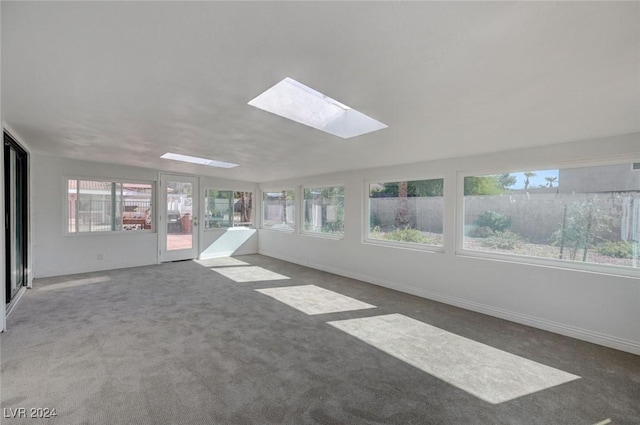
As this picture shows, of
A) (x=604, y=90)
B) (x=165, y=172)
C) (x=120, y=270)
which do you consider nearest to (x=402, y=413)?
(x=604, y=90)

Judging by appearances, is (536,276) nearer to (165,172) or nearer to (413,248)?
(413,248)

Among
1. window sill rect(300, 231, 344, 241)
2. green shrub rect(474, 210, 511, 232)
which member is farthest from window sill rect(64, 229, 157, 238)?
green shrub rect(474, 210, 511, 232)

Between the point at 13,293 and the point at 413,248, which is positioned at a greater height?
the point at 413,248

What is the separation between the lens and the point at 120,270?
215 inches

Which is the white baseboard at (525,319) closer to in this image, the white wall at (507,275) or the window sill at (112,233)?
the white wall at (507,275)

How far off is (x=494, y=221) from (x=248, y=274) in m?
4.20

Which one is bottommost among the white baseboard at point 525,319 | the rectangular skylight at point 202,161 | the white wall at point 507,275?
the white baseboard at point 525,319

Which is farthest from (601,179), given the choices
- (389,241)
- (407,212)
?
(389,241)

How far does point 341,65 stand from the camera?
1801mm

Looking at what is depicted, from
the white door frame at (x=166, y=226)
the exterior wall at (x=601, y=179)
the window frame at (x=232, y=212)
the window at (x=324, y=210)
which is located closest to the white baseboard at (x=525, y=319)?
the window at (x=324, y=210)

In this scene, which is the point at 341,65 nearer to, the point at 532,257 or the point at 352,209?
the point at 532,257

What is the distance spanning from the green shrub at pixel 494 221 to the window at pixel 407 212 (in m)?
0.53

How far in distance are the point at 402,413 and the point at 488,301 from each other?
2359 millimetres

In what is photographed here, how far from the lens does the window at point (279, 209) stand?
22.8 feet
